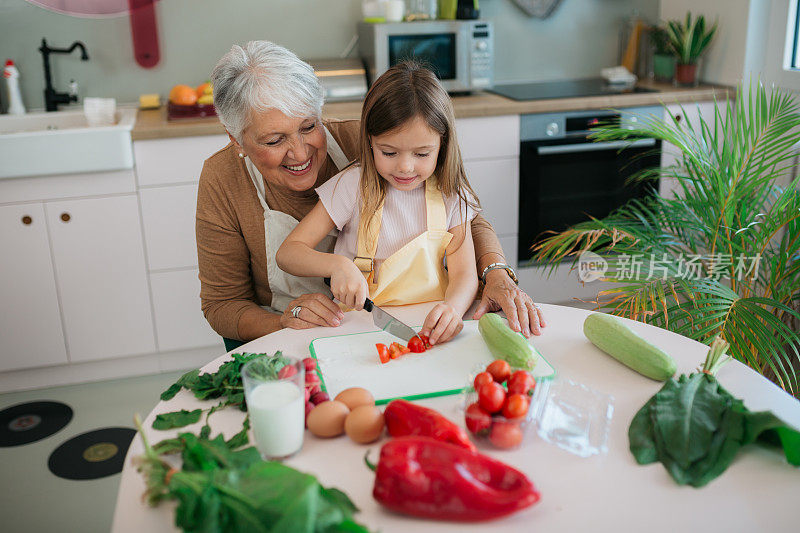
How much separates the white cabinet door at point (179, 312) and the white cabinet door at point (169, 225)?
6 centimetres

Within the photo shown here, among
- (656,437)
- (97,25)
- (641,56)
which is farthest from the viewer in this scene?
(641,56)

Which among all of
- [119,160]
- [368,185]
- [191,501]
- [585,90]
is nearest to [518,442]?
[191,501]

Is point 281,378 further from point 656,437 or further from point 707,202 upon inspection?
point 707,202

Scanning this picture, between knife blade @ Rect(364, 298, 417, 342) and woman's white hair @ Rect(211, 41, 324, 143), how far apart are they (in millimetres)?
468

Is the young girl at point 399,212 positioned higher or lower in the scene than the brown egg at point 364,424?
higher

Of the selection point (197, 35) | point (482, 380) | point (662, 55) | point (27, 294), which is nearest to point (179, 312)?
point (27, 294)

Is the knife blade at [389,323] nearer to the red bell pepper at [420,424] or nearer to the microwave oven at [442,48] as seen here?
the red bell pepper at [420,424]

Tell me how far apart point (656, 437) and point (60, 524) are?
1.73 metres

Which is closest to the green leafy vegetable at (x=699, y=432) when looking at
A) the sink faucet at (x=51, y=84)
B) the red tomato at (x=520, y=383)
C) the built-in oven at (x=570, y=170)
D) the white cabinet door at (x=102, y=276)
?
the red tomato at (x=520, y=383)

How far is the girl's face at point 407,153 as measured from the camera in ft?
4.87

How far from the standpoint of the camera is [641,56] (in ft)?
11.4

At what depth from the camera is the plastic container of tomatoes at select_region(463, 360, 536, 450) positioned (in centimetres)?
98

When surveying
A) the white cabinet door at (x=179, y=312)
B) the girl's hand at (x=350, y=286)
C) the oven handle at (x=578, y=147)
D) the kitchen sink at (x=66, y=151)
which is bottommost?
the white cabinet door at (x=179, y=312)

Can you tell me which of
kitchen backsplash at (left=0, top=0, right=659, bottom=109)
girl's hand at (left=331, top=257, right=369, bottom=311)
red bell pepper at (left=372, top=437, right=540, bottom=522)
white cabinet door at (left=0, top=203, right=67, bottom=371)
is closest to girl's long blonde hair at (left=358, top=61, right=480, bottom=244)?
girl's hand at (left=331, top=257, right=369, bottom=311)
